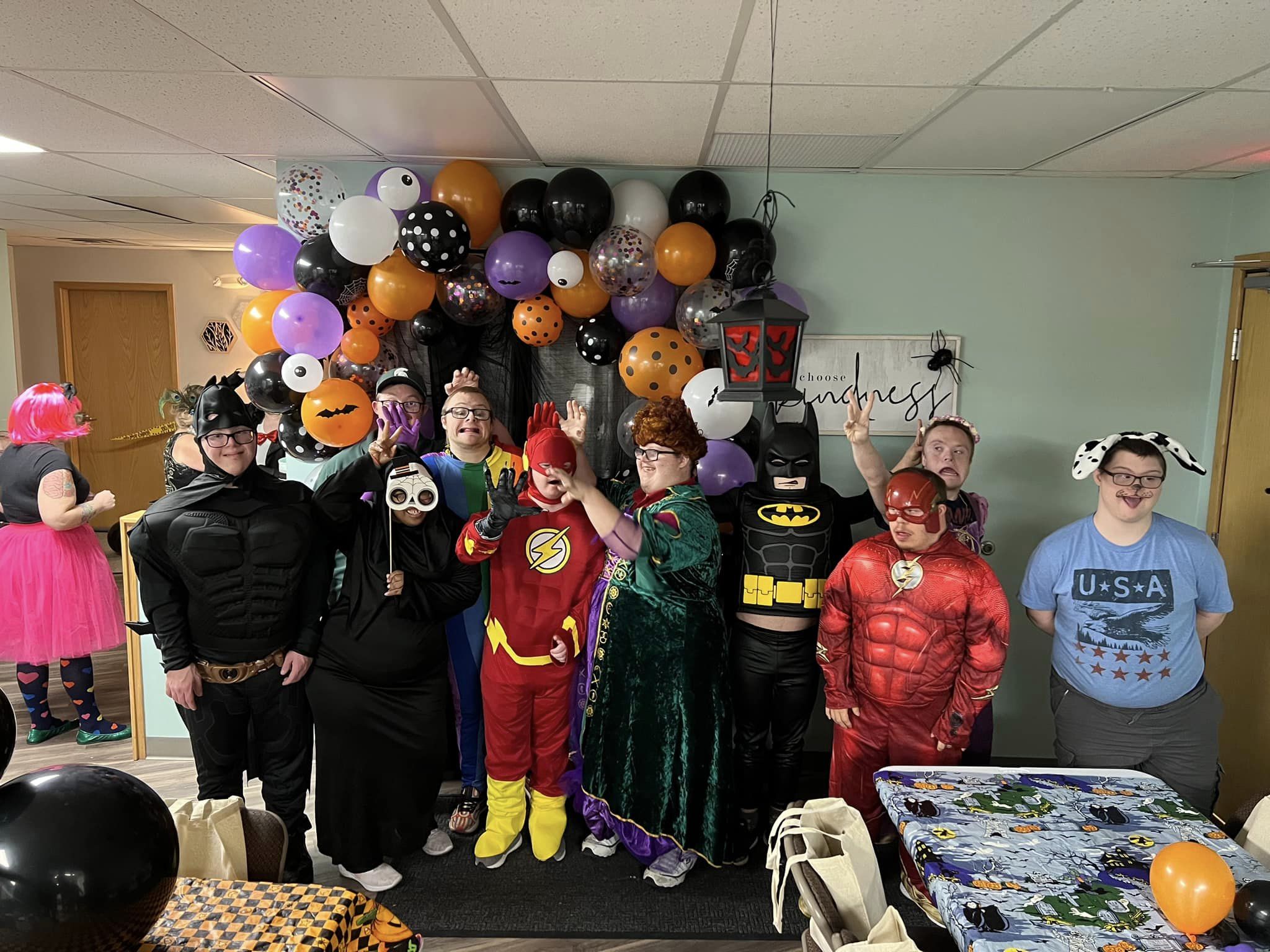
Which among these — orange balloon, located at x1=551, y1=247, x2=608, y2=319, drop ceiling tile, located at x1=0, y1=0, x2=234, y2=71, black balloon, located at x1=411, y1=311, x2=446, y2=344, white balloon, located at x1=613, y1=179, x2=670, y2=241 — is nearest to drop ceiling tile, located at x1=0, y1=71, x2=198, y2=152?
drop ceiling tile, located at x1=0, y1=0, x2=234, y2=71

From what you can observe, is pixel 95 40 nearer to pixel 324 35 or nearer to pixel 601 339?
pixel 324 35

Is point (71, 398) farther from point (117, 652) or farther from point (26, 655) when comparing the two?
point (117, 652)

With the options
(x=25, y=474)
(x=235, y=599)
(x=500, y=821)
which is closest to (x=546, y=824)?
(x=500, y=821)

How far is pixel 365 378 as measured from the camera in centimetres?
317

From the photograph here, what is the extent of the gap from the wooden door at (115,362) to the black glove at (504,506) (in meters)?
6.20

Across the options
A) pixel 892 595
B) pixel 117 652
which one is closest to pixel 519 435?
pixel 892 595

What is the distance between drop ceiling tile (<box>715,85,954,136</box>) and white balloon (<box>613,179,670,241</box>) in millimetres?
445

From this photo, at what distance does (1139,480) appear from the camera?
7.25ft

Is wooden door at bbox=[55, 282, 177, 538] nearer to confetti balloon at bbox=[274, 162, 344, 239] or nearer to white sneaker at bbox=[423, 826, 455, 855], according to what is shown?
confetti balloon at bbox=[274, 162, 344, 239]

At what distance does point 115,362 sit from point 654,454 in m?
6.78

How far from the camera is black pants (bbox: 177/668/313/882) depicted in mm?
2430

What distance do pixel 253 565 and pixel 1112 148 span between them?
318cm

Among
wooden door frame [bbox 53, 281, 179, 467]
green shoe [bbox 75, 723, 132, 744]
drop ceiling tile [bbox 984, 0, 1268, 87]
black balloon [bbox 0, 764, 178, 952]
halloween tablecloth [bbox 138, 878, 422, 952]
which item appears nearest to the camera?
black balloon [bbox 0, 764, 178, 952]

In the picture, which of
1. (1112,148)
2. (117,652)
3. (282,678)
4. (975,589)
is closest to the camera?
(975,589)
